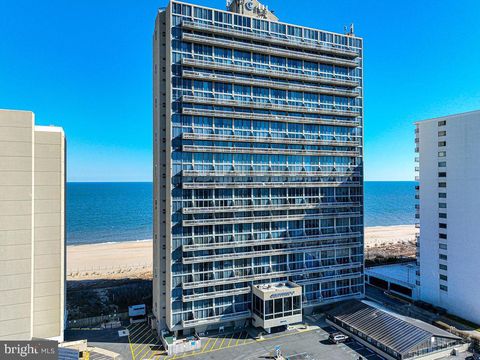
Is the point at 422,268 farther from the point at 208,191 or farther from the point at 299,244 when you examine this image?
the point at 208,191

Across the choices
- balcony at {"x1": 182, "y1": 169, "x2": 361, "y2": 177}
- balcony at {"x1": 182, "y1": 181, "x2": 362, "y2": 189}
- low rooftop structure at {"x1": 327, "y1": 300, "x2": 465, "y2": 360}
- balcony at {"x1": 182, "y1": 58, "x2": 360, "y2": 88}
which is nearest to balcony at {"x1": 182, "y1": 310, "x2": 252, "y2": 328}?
low rooftop structure at {"x1": 327, "y1": 300, "x2": 465, "y2": 360}

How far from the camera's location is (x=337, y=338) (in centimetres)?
5153

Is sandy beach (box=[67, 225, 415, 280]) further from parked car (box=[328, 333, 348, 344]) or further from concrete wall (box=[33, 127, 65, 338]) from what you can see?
parked car (box=[328, 333, 348, 344])

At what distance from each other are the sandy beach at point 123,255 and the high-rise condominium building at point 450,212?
53.1m

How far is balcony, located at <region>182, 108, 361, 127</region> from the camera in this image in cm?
5308

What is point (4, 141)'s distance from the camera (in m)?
43.7

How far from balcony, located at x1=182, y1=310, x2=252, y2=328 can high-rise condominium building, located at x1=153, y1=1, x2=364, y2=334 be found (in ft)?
0.54

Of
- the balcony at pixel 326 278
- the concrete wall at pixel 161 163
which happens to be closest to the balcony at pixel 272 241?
the concrete wall at pixel 161 163

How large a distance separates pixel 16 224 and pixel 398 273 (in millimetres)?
75554

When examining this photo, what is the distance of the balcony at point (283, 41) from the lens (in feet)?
173

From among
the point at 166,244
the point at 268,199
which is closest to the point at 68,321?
the point at 166,244

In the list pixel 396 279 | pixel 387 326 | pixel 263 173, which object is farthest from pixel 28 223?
pixel 396 279

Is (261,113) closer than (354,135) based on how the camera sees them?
Yes

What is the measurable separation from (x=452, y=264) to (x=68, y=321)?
69598 mm
